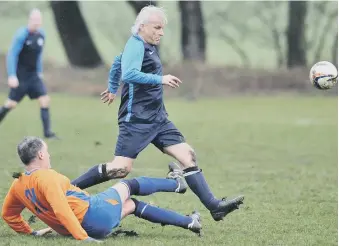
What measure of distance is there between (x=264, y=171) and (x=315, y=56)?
91.0ft

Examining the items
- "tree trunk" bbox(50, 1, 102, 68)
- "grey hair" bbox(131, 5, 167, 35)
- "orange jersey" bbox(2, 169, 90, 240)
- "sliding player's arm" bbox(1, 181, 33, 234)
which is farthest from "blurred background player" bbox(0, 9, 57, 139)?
"tree trunk" bbox(50, 1, 102, 68)

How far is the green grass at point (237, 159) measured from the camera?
24.9 ft

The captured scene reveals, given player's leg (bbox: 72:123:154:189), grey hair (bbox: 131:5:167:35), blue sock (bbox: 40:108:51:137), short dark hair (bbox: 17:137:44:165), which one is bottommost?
blue sock (bbox: 40:108:51:137)

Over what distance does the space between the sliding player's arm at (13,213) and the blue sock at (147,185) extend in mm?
829

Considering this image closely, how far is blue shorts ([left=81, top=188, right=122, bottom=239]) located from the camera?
22.5 feet

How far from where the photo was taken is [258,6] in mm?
41219

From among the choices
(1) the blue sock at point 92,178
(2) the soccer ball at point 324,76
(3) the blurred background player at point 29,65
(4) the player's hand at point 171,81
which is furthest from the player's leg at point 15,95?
(4) the player's hand at point 171,81

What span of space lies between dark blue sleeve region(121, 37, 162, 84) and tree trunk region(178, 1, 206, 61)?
967 inches

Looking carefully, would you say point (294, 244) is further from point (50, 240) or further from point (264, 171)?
point (264, 171)

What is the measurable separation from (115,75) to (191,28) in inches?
972

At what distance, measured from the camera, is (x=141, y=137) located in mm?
7973

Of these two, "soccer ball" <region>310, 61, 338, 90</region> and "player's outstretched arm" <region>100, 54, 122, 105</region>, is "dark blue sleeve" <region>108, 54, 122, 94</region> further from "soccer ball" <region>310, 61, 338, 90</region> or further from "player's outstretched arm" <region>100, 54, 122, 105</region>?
"soccer ball" <region>310, 61, 338, 90</region>

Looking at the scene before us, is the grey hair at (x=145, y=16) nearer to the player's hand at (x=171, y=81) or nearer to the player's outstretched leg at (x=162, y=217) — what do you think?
the player's hand at (x=171, y=81)

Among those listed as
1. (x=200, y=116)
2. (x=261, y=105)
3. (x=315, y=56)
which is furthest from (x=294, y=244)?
(x=315, y=56)
